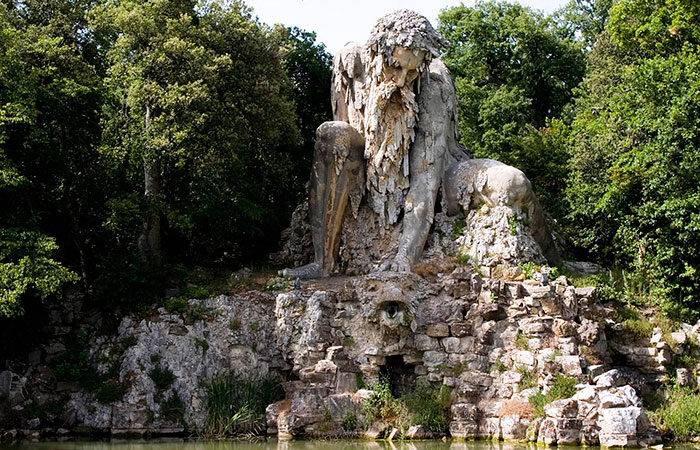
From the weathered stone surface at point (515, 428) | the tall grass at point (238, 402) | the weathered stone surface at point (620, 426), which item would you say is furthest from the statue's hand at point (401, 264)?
the weathered stone surface at point (620, 426)

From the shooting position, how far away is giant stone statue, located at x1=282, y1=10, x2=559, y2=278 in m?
16.0

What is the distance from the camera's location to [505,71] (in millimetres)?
28094

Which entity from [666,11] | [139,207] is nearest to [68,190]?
[139,207]

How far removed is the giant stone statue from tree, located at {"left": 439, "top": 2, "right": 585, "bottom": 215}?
8188mm

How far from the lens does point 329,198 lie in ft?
55.6

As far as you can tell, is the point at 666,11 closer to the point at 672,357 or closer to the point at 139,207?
the point at 672,357

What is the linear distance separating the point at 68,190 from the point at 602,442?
36.8ft

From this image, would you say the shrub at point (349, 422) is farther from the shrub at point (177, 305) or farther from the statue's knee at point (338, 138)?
the statue's knee at point (338, 138)

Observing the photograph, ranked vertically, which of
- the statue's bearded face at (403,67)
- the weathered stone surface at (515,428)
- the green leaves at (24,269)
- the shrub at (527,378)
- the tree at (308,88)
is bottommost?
the weathered stone surface at (515,428)

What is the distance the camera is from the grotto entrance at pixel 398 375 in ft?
48.8

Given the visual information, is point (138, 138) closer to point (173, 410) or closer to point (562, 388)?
point (173, 410)

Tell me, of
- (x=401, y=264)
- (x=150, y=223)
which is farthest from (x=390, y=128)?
(x=150, y=223)

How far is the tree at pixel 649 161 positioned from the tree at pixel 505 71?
4781 mm

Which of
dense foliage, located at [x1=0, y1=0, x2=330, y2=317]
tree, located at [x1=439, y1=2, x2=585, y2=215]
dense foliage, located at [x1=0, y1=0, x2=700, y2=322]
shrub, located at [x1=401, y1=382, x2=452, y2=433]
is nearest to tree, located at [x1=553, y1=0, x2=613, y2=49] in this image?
tree, located at [x1=439, y1=2, x2=585, y2=215]
